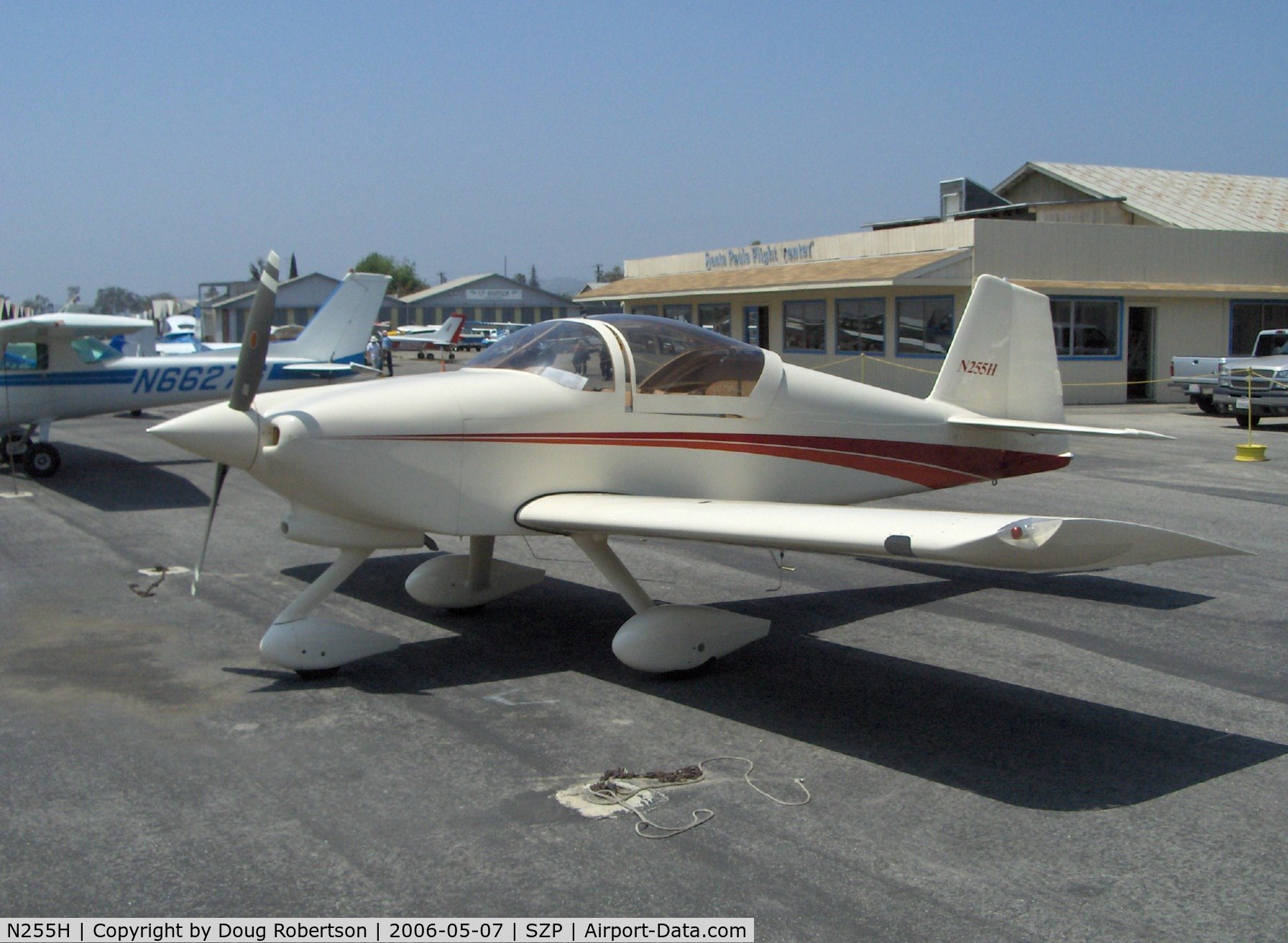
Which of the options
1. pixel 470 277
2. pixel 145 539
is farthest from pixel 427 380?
pixel 470 277

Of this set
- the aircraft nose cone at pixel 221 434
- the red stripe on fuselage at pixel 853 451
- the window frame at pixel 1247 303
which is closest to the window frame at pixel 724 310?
the window frame at pixel 1247 303

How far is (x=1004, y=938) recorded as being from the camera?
3461 mm

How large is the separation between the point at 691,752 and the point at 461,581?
2.96 metres

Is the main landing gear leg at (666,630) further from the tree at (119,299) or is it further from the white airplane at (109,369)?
the tree at (119,299)

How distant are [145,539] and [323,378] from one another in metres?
7.82

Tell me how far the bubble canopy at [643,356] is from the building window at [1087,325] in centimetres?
2067

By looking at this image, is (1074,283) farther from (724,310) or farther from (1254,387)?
(724,310)

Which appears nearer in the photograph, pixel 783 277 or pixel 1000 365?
pixel 1000 365

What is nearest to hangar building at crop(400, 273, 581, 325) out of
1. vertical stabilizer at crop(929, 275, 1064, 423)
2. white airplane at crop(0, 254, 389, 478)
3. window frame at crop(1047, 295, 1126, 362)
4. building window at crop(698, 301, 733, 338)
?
building window at crop(698, 301, 733, 338)

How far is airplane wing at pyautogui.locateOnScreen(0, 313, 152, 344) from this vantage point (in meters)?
14.6

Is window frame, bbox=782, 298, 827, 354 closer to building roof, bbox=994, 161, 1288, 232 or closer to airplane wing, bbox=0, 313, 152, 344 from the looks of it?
building roof, bbox=994, 161, 1288, 232

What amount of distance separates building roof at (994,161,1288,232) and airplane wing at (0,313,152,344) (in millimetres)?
24109

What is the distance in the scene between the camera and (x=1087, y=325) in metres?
26.3

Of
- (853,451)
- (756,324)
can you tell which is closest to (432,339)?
(756,324)
